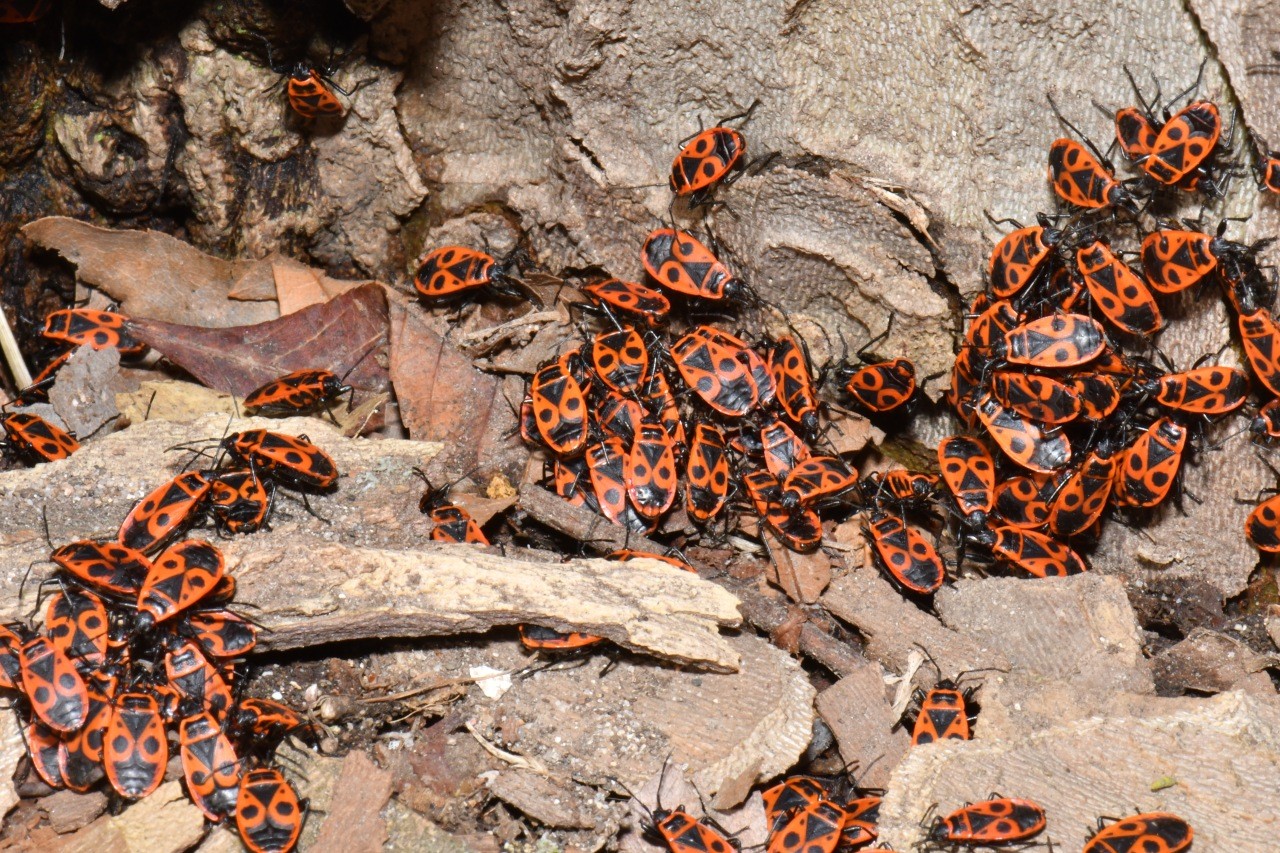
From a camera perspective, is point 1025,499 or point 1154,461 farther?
point 1025,499

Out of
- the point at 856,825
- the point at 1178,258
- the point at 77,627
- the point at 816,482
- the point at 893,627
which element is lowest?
the point at 856,825

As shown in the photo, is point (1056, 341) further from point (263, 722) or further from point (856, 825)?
point (263, 722)

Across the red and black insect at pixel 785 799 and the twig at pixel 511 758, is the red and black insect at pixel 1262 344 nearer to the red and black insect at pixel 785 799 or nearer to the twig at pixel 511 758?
the red and black insect at pixel 785 799

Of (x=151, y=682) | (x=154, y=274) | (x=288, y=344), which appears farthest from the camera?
(x=154, y=274)

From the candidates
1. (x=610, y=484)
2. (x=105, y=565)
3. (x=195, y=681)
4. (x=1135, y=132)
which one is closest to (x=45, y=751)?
(x=195, y=681)

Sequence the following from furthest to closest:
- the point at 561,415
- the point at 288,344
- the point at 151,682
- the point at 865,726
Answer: the point at 288,344 < the point at 561,415 < the point at 865,726 < the point at 151,682
